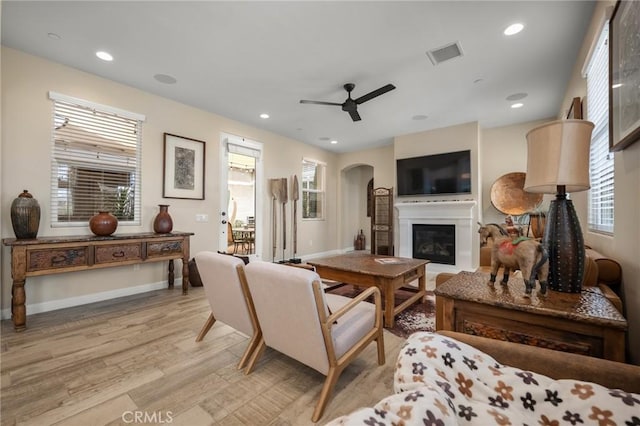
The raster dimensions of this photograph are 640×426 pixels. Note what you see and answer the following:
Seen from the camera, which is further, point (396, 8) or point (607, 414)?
point (396, 8)

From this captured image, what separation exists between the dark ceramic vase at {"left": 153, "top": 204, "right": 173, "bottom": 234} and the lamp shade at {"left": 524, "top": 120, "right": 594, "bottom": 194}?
392 cm

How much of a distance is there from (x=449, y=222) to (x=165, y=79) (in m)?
5.07

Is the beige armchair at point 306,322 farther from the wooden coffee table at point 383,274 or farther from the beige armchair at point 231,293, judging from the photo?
the wooden coffee table at point 383,274

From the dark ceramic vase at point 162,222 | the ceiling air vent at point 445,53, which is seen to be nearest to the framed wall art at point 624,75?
the ceiling air vent at point 445,53

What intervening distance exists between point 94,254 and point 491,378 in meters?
3.58

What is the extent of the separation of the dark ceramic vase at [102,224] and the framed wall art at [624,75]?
436 centimetres

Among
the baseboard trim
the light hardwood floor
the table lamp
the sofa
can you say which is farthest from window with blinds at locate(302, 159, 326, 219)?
the sofa

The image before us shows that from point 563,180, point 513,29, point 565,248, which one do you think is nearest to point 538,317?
point 565,248

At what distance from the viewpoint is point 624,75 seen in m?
1.38

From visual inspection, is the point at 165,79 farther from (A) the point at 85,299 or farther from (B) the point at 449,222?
(B) the point at 449,222

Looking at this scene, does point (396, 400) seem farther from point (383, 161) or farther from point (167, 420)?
point (383, 161)

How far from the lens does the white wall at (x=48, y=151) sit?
274 cm

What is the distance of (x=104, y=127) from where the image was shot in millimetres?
3383

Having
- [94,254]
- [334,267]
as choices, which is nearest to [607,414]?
[334,267]
